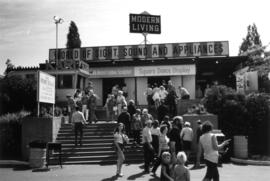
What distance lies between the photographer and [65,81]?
2773cm

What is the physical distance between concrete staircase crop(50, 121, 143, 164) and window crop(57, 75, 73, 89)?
9634mm

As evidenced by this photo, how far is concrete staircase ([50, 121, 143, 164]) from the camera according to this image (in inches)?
600

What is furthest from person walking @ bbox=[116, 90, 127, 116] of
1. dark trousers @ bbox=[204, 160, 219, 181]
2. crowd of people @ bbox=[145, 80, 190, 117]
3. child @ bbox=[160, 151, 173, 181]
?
dark trousers @ bbox=[204, 160, 219, 181]

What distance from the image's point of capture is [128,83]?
104ft

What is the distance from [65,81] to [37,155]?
1398 centimetres

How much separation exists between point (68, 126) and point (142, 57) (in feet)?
59.0

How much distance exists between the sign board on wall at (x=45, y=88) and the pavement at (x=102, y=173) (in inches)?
121

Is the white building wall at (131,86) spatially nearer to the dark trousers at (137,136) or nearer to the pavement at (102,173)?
the dark trousers at (137,136)

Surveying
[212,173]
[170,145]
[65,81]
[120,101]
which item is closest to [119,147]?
[170,145]

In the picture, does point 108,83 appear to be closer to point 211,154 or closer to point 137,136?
point 137,136

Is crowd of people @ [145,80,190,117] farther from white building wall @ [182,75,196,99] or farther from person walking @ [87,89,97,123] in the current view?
white building wall @ [182,75,196,99]

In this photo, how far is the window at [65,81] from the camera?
2750 cm

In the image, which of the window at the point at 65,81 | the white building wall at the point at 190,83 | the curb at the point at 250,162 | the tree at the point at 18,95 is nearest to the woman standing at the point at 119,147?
the curb at the point at 250,162

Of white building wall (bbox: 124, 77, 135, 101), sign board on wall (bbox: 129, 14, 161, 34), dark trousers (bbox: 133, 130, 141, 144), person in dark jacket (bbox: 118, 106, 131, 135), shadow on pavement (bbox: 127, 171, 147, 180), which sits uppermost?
sign board on wall (bbox: 129, 14, 161, 34)
